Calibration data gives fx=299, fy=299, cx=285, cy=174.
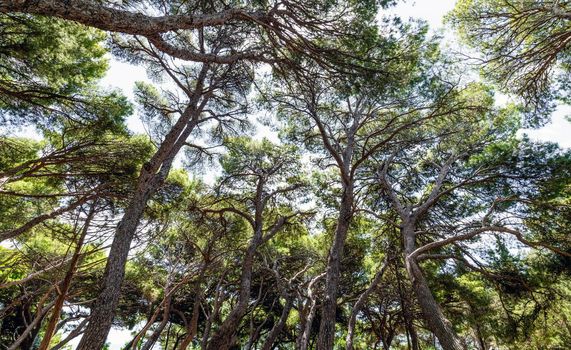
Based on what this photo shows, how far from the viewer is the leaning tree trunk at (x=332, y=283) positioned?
4.97m

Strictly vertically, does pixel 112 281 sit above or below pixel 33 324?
above

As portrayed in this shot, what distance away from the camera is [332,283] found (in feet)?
17.9

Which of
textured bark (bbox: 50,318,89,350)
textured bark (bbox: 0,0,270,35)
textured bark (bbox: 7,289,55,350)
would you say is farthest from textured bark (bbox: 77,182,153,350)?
textured bark (bbox: 50,318,89,350)

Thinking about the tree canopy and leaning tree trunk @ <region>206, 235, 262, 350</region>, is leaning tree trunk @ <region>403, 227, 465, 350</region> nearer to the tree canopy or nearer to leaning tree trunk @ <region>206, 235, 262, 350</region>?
the tree canopy

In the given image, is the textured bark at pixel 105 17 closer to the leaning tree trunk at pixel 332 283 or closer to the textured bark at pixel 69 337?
the leaning tree trunk at pixel 332 283

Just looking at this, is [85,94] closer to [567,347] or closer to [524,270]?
[524,270]

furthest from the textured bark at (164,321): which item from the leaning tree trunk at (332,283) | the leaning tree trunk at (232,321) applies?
the leaning tree trunk at (332,283)

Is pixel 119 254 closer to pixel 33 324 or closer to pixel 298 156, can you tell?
pixel 33 324

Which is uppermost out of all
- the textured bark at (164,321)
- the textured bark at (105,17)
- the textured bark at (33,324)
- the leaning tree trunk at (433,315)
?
the textured bark at (105,17)

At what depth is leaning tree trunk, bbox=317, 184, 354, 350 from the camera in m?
4.97

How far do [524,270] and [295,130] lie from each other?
638 cm

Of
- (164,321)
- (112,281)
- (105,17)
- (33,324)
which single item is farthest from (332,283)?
(105,17)

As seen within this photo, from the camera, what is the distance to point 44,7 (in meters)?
2.60

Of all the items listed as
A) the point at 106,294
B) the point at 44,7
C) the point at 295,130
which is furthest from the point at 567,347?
the point at 44,7
